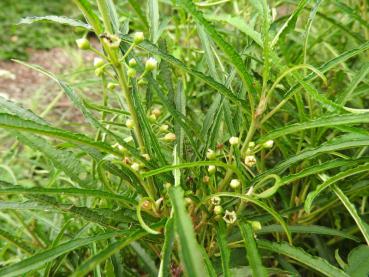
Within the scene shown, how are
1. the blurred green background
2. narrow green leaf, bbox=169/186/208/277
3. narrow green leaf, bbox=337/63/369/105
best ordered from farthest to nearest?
the blurred green background → narrow green leaf, bbox=337/63/369/105 → narrow green leaf, bbox=169/186/208/277

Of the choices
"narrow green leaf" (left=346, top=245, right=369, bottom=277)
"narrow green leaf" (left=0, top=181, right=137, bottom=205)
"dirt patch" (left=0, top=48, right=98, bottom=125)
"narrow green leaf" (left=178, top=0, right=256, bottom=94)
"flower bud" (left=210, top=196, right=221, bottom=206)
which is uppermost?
"dirt patch" (left=0, top=48, right=98, bottom=125)

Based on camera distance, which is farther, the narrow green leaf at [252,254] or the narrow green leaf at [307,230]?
the narrow green leaf at [307,230]

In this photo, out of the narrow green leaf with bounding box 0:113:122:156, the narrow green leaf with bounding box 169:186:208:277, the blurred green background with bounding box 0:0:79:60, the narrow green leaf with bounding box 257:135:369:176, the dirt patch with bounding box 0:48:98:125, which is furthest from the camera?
the blurred green background with bounding box 0:0:79:60

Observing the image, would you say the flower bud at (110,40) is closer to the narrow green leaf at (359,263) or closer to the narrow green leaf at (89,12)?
the narrow green leaf at (89,12)

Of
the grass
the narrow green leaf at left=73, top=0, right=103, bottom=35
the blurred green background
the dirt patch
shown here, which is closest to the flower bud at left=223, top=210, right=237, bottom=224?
the grass

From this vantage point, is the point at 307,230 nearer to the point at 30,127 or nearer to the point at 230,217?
the point at 230,217

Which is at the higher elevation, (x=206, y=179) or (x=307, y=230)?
(x=206, y=179)

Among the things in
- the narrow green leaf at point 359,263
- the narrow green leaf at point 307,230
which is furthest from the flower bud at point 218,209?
the narrow green leaf at point 359,263

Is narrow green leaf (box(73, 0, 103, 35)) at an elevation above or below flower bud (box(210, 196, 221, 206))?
above

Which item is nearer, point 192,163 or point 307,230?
point 192,163

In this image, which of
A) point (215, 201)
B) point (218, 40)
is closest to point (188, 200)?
point (215, 201)

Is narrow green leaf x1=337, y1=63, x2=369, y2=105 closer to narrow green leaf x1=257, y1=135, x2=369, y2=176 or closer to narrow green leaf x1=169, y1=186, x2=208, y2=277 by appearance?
narrow green leaf x1=257, y1=135, x2=369, y2=176

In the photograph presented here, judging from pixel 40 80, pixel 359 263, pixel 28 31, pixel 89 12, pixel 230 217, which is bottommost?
pixel 359 263
